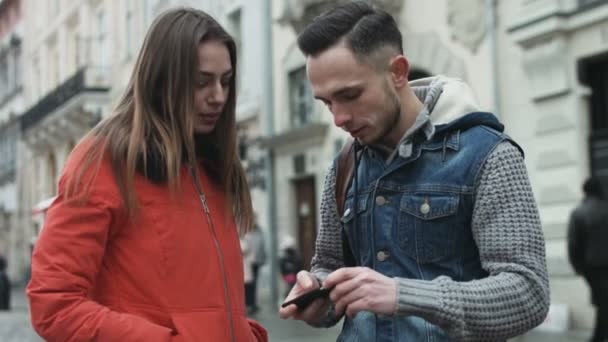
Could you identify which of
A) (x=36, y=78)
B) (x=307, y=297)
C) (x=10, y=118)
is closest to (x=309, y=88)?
(x=307, y=297)

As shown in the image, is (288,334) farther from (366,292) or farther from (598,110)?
(366,292)

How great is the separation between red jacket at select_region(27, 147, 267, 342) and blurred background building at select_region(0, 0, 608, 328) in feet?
7.63

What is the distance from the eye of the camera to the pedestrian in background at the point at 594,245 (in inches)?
292

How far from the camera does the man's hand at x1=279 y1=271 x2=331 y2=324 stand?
2.00m

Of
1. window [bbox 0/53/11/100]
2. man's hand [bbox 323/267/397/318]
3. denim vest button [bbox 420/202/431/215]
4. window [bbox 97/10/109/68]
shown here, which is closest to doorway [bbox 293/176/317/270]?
window [bbox 97/10/109/68]

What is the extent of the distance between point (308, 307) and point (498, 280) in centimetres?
48

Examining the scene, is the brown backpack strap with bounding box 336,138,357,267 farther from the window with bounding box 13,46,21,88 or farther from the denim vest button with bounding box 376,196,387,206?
the window with bounding box 13,46,21,88

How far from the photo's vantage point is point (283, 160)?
17.1m

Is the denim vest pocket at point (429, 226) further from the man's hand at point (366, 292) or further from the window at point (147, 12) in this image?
the window at point (147, 12)

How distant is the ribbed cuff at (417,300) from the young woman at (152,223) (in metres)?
0.68

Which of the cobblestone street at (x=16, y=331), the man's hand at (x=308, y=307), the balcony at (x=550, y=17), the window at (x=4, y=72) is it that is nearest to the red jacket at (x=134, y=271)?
the man's hand at (x=308, y=307)

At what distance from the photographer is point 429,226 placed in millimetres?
1899

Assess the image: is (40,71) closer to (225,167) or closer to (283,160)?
(283,160)

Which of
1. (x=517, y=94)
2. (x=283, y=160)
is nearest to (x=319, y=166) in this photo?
(x=283, y=160)
